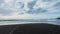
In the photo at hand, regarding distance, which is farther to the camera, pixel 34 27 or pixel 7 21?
pixel 7 21

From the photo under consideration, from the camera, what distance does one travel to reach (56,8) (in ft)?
6.41

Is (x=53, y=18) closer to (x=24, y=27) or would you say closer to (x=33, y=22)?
(x=33, y=22)

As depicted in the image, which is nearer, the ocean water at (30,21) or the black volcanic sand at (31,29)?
the black volcanic sand at (31,29)

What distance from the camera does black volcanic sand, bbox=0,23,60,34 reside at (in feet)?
5.85

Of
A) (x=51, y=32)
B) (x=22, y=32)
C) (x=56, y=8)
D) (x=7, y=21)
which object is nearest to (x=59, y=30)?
(x=51, y=32)

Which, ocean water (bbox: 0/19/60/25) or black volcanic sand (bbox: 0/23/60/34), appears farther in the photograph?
ocean water (bbox: 0/19/60/25)

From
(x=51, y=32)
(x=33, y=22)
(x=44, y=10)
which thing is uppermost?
(x=44, y=10)

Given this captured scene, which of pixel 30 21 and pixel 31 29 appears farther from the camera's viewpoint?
pixel 30 21

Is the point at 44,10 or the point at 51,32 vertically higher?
the point at 44,10

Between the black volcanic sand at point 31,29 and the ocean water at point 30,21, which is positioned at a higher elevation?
the ocean water at point 30,21

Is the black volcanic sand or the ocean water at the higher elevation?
the ocean water

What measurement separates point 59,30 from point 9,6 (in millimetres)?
625

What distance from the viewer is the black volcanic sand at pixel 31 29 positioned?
178cm

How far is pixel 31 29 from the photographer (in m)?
1.83
